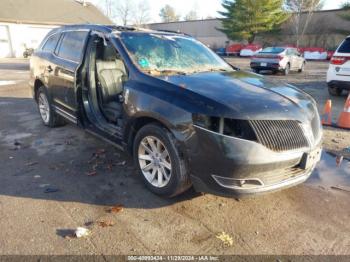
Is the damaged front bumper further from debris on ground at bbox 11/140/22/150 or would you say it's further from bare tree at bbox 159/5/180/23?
bare tree at bbox 159/5/180/23

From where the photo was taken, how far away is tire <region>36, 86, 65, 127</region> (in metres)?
5.87

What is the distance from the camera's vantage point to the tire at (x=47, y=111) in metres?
5.87

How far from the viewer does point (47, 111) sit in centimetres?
609

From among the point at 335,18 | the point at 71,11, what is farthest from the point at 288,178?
the point at 335,18

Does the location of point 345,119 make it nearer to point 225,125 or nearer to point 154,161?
point 225,125

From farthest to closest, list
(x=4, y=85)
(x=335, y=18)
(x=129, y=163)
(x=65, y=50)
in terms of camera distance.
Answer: (x=335, y=18) → (x=4, y=85) → (x=65, y=50) → (x=129, y=163)

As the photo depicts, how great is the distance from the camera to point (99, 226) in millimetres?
3084

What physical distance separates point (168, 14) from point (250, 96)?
94472 millimetres

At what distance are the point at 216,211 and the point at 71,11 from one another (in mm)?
36326

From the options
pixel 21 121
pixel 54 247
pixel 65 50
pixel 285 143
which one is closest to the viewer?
pixel 54 247

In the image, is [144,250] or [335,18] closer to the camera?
[144,250]

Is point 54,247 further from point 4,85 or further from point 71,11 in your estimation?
point 71,11

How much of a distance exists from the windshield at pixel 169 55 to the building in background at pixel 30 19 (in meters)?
28.3

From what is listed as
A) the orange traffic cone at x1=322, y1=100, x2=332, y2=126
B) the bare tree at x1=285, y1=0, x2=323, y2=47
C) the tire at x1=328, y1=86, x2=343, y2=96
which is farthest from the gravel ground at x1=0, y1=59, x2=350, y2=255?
the bare tree at x1=285, y1=0, x2=323, y2=47
